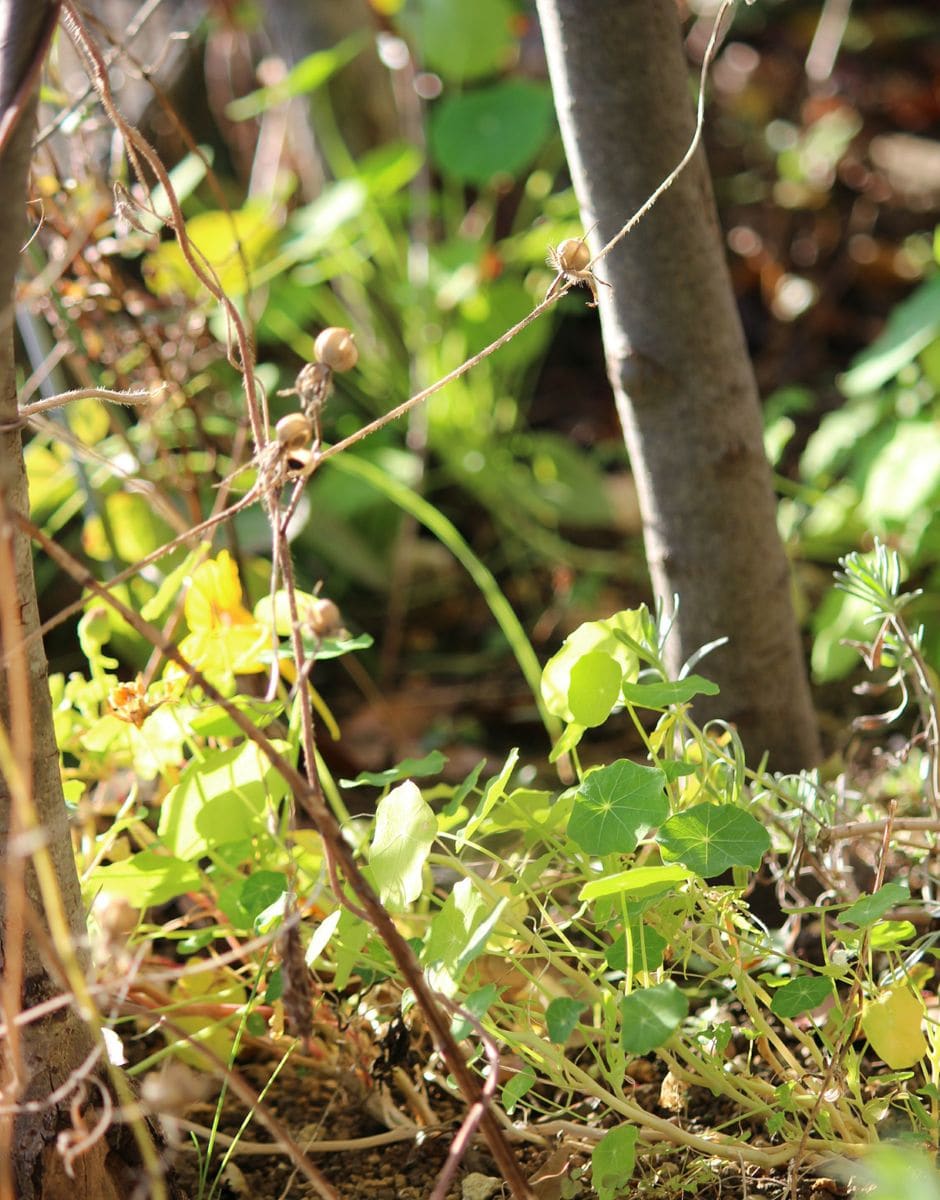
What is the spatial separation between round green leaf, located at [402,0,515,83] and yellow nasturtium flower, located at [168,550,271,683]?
1.43 metres

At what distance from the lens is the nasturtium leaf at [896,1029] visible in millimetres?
697

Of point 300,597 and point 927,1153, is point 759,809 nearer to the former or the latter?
point 927,1153

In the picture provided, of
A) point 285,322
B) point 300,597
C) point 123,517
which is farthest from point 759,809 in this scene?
point 285,322

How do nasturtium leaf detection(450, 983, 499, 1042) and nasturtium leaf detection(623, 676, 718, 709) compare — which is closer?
nasturtium leaf detection(450, 983, 499, 1042)

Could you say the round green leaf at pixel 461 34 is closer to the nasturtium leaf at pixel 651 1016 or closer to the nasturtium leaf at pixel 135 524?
the nasturtium leaf at pixel 135 524

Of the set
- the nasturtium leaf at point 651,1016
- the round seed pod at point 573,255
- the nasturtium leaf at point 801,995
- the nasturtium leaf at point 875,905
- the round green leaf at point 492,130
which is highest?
the round green leaf at point 492,130

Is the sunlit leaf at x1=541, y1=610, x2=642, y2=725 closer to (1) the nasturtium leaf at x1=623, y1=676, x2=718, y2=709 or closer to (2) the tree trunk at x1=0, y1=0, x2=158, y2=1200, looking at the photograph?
(1) the nasturtium leaf at x1=623, y1=676, x2=718, y2=709

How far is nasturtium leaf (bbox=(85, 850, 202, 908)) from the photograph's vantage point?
32.4 inches

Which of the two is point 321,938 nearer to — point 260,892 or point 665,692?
Result: point 260,892

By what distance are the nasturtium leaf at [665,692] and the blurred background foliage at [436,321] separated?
399 mm

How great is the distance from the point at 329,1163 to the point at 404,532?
3.73 feet

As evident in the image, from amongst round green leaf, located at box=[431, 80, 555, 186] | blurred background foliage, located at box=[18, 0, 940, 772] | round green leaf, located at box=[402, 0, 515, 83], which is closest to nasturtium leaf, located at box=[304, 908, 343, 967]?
blurred background foliage, located at box=[18, 0, 940, 772]

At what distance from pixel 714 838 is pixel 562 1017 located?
135 millimetres

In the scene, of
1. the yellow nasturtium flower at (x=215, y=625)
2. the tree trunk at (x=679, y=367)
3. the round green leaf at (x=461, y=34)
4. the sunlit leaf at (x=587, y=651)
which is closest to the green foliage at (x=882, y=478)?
the tree trunk at (x=679, y=367)
